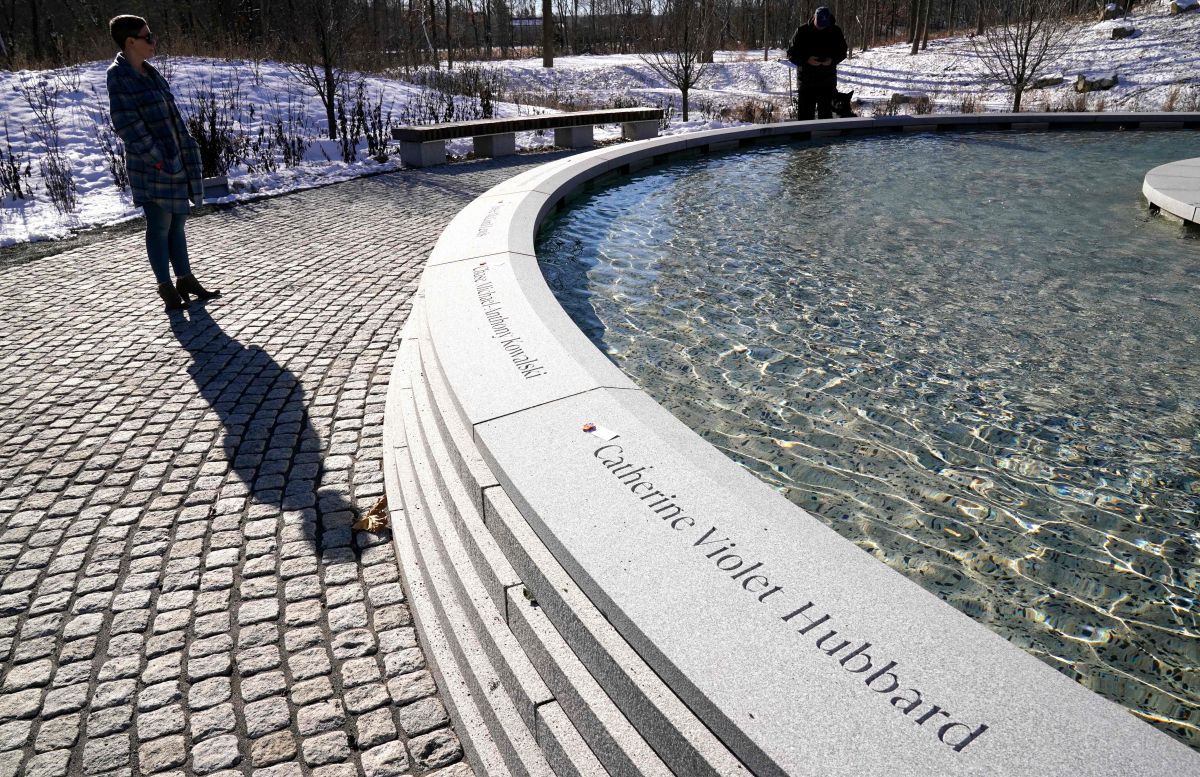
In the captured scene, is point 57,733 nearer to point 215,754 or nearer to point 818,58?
point 215,754

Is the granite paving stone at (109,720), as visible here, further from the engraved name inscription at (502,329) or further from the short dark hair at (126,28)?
the short dark hair at (126,28)

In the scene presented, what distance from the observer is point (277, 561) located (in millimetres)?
3469

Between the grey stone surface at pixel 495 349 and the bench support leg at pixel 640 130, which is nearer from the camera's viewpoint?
the grey stone surface at pixel 495 349

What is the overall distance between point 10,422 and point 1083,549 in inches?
229

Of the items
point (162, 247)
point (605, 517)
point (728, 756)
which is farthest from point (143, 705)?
point (162, 247)

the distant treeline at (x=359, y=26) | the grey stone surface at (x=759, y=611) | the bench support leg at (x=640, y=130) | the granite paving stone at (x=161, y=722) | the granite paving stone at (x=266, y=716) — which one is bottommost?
the granite paving stone at (x=266, y=716)

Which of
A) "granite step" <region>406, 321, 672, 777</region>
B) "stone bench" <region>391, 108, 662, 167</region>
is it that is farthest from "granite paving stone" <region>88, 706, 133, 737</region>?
"stone bench" <region>391, 108, 662, 167</region>

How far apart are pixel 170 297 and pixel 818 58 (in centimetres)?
1231

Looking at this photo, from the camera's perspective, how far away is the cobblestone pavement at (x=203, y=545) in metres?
2.62

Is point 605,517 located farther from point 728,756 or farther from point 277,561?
point 277,561

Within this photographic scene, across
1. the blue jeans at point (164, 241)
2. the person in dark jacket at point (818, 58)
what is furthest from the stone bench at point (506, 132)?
the blue jeans at point (164, 241)

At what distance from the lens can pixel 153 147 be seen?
19.3ft

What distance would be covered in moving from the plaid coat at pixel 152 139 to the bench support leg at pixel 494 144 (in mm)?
8877

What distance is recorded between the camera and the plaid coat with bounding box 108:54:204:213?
5703 millimetres
